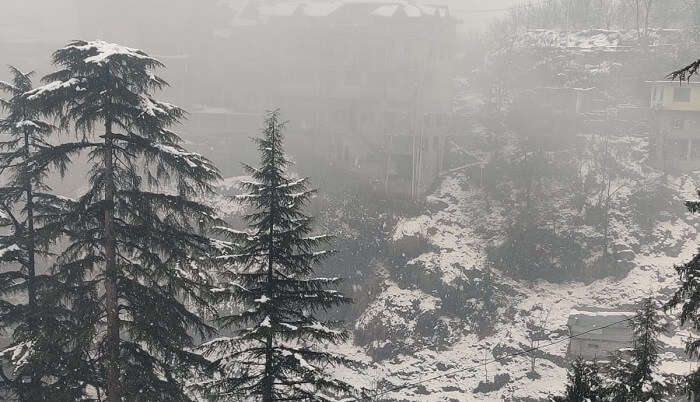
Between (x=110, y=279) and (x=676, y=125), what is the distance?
43242 mm

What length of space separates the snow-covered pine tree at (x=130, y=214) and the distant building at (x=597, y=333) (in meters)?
23.9

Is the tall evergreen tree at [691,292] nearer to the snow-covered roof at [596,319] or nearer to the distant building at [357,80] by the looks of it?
the snow-covered roof at [596,319]

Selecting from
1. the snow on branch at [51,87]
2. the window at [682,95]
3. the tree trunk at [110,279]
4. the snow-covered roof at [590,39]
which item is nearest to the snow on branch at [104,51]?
the snow on branch at [51,87]

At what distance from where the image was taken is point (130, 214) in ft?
36.9

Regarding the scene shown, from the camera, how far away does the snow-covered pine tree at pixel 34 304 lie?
10.9 meters

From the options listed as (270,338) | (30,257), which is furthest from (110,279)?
(30,257)

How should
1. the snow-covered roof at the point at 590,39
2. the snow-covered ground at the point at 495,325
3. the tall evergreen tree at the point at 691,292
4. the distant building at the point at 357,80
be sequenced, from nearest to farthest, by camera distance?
the tall evergreen tree at the point at 691,292, the snow-covered ground at the point at 495,325, the distant building at the point at 357,80, the snow-covered roof at the point at 590,39

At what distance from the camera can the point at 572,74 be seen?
47.2 meters

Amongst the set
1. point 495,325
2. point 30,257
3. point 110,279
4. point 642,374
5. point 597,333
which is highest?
point 110,279

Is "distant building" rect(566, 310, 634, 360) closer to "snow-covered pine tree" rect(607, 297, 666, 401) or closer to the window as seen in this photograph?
"snow-covered pine tree" rect(607, 297, 666, 401)

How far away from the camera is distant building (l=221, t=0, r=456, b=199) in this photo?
4494cm

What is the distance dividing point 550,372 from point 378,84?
96.1 ft

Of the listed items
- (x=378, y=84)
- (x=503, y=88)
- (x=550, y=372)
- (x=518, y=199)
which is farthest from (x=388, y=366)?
(x=503, y=88)

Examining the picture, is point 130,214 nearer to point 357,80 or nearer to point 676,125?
point 357,80
